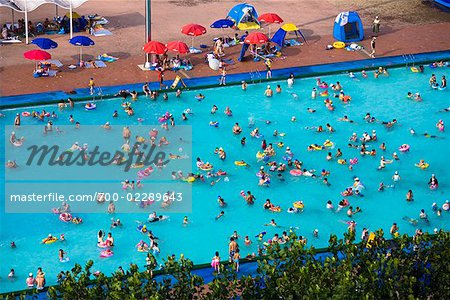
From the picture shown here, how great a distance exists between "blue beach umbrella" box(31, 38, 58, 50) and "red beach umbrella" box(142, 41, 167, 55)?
5099 mm

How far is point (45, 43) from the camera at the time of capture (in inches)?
2140

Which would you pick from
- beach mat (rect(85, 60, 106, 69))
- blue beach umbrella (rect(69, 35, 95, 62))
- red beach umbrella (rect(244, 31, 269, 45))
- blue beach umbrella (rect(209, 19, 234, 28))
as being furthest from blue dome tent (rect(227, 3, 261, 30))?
blue beach umbrella (rect(69, 35, 95, 62))

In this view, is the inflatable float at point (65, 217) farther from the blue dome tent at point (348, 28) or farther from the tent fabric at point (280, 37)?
the blue dome tent at point (348, 28)

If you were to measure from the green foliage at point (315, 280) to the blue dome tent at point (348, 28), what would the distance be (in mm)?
27176

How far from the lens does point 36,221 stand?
41781 millimetres

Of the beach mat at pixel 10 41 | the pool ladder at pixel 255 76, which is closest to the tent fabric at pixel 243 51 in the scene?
the pool ladder at pixel 255 76

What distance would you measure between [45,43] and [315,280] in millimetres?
27669

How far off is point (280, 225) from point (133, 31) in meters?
23.0

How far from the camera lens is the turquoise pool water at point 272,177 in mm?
→ 40375

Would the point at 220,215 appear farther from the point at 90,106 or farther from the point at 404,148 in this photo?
the point at 90,106

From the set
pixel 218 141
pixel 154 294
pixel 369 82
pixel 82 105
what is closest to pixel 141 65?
pixel 82 105

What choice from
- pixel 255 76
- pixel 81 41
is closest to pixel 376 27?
pixel 255 76

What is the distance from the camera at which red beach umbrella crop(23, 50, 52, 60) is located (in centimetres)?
5256

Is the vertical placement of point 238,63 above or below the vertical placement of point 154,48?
below
